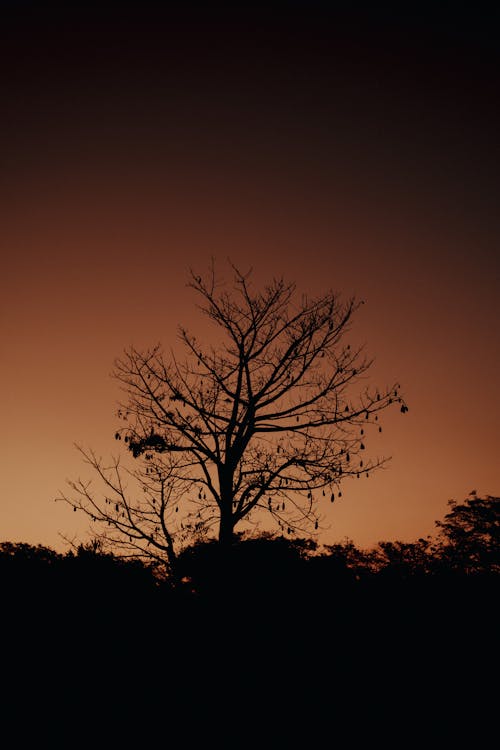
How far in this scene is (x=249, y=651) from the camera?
7.64 meters

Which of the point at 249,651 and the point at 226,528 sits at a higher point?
the point at 226,528

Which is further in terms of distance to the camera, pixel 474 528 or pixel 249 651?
pixel 474 528

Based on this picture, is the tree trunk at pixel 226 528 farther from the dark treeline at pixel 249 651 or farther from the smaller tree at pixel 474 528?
the smaller tree at pixel 474 528

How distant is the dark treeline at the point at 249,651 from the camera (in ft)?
20.4

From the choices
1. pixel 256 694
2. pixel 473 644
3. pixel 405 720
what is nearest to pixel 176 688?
pixel 256 694

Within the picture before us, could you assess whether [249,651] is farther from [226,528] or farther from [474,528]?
[474,528]

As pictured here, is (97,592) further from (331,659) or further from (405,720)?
(405,720)

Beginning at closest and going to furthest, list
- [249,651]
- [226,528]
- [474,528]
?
[249,651], [226,528], [474,528]

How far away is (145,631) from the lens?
757 centimetres

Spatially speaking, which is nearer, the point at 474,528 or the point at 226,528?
the point at 226,528

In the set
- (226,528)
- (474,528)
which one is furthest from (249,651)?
(474,528)

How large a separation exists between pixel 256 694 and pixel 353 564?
3.64m

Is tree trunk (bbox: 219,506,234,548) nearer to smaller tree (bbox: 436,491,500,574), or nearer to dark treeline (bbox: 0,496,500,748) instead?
dark treeline (bbox: 0,496,500,748)

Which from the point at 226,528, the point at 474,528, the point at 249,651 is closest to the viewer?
the point at 249,651
